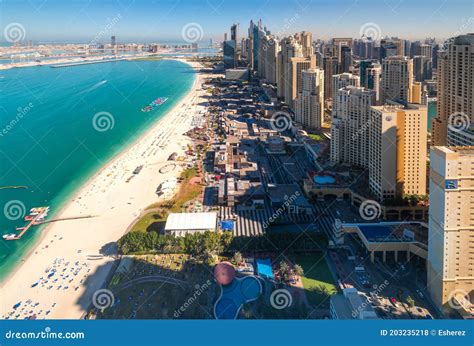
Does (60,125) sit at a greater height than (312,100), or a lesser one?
lesser

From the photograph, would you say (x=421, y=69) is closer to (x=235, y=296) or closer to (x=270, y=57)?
(x=270, y=57)

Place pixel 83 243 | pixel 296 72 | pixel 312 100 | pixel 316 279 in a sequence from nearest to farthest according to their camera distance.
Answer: pixel 316 279, pixel 83 243, pixel 312 100, pixel 296 72

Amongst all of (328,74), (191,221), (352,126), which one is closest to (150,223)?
(191,221)

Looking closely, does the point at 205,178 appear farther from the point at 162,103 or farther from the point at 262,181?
the point at 162,103

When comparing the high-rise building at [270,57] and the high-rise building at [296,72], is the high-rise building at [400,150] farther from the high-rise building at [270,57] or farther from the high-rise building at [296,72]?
the high-rise building at [270,57]

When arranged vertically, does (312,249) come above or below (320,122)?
below
